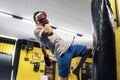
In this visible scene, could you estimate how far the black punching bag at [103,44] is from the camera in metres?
1.72

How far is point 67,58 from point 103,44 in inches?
34.8

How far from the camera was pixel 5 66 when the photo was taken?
6.70 m

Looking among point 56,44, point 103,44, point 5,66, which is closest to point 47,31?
point 56,44

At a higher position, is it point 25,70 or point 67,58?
point 67,58

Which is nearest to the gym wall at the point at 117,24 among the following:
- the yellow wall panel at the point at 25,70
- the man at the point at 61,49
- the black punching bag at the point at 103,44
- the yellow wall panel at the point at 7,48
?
the black punching bag at the point at 103,44

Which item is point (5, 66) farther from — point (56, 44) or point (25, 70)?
point (56, 44)

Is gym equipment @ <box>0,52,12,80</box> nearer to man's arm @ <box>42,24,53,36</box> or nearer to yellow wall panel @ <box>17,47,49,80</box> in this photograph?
yellow wall panel @ <box>17,47,49,80</box>

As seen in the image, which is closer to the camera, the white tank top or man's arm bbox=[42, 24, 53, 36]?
man's arm bbox=[42, 24, 53, 36]

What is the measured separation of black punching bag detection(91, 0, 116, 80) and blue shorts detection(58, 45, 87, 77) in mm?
758

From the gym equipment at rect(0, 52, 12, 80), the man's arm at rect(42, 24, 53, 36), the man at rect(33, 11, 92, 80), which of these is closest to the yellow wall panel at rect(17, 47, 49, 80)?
the gym equipment at rect(0, 52, 12, 80)

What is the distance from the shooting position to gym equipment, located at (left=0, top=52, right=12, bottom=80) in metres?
6.56

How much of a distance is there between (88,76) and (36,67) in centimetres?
271

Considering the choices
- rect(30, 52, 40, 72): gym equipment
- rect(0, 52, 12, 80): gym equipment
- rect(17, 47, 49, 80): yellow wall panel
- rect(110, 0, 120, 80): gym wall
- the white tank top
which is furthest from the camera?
rect(30, 52, 40, 72): gym equipment

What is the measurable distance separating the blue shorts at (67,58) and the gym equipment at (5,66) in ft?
15.0
